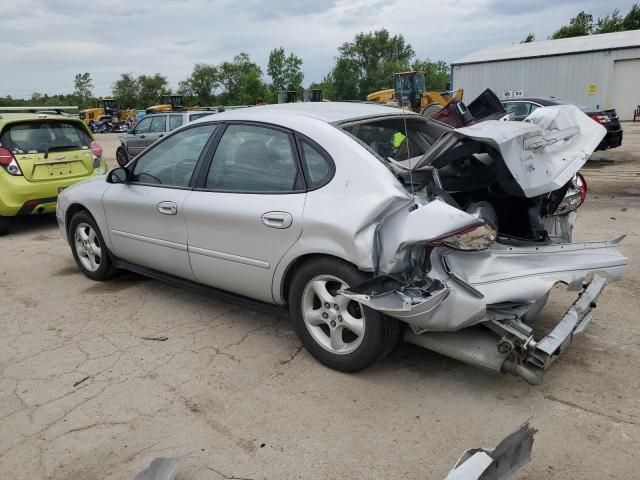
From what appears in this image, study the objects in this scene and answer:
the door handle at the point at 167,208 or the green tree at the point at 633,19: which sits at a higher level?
the green tree at the point at 633,19

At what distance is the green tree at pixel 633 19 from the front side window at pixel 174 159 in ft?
191

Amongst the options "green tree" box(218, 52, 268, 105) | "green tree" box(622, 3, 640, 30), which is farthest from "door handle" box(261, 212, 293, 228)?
"green tree" box(218, 52, 268, 105)

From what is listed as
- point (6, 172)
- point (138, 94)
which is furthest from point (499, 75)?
point (138, 94)

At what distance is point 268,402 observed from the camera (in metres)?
3.10

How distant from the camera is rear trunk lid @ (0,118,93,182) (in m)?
7.39

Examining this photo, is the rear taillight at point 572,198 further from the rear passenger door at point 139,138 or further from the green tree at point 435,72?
the green tree at point 435,72

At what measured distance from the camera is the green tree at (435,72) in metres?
72.6

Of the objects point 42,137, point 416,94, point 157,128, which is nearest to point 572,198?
point 42,137

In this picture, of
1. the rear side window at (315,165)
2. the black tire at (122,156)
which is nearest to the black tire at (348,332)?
the rear side window at (315,165)

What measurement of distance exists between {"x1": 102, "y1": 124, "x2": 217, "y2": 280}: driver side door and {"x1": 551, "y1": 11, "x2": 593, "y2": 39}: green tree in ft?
191

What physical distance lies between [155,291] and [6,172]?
3.81 meters

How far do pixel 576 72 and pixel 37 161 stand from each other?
95.7 ft

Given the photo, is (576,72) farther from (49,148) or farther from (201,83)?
(201,83)

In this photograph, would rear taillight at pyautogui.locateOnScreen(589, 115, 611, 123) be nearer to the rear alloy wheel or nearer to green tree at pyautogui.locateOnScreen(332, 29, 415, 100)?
the rear alloy wheel
